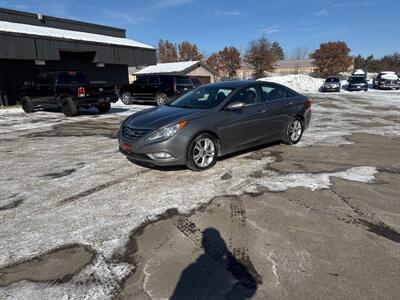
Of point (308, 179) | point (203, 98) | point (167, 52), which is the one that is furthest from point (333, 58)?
point (308, 179)

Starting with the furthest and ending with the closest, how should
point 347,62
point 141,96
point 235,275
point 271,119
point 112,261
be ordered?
point 347,62
point 141,96
point 271,119
point 112,261
point 235,275

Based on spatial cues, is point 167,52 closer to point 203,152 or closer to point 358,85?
point 358,85

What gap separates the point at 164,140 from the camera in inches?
207

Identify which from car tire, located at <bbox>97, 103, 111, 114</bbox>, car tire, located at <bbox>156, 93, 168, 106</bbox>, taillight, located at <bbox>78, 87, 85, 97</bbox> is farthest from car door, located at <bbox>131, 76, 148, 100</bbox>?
taillight, located at <bbox>78, 87, 85, 97</bbox>

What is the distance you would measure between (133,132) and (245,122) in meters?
2.10

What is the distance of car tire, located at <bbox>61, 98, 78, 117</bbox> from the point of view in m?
13.4

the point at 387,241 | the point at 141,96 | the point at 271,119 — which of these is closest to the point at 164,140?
the point at 271,119

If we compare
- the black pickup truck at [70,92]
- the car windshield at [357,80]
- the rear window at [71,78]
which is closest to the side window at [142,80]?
the black pickup truck at [70,92]

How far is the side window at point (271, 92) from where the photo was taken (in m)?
6.85

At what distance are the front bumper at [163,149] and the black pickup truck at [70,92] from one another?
8.96m

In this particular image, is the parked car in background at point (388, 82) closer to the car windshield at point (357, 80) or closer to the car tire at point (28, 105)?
the car windshield at point (357, 80)

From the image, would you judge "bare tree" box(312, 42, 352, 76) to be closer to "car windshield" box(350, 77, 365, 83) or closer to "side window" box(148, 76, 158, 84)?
"car windshield" box(350, 77, 365, 83)

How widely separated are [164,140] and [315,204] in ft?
8.04

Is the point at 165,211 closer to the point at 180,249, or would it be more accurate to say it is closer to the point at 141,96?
the point at 180,249
